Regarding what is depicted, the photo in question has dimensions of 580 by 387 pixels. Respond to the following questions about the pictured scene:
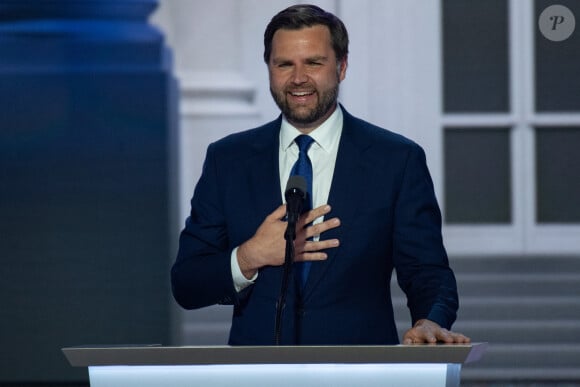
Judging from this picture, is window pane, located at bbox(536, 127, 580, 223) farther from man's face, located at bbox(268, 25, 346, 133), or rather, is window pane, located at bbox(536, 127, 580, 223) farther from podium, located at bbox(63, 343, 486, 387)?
podium, located at bbox(63, 343, 486, 387)

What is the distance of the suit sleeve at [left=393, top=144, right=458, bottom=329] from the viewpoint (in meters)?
2.62

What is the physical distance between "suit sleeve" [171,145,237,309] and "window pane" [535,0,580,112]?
382 centimetres

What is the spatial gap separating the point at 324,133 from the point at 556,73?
3903 millimetres

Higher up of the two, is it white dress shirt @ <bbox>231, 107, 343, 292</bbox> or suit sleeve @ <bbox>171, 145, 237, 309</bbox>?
white dress shirt @ <bbox>231, 107, 343, 292</bbox>

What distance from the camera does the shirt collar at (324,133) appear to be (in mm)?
2775

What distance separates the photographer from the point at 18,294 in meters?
5.13

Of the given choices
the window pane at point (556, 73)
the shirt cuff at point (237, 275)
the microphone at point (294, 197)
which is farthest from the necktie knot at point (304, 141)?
the window pane at point (556, 73)

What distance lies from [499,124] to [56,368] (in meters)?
2.65

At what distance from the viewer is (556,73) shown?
6449 mm

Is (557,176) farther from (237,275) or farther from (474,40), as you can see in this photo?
(237,275)

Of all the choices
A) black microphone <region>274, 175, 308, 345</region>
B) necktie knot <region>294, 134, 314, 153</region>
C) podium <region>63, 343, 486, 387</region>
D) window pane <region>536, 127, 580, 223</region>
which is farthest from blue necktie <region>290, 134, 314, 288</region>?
window pane <region>536, 127, 580, 223</region>

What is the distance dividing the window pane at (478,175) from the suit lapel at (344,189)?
3798 mm

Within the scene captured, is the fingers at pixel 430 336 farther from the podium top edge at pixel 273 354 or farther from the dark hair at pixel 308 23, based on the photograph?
the dark hair at pixel 308 23

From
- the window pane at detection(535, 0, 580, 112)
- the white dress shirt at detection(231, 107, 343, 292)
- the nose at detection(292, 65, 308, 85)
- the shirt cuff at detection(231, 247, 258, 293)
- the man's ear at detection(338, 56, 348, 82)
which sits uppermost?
the window pane at detection(535, 0, 580, 112)
